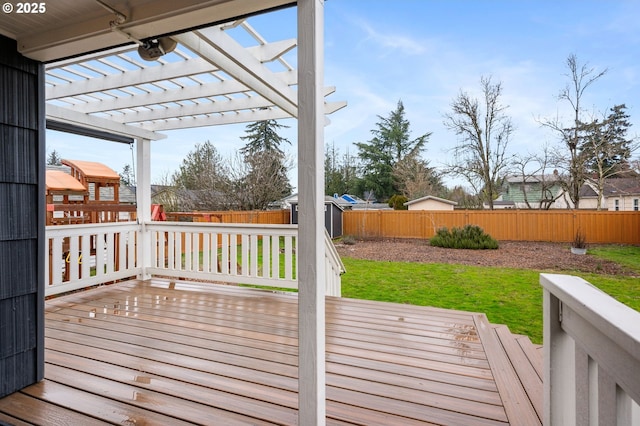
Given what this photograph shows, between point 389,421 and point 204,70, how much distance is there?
263 cm

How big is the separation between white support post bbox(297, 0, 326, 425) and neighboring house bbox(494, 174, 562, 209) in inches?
508

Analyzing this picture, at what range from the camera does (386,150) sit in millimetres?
19047

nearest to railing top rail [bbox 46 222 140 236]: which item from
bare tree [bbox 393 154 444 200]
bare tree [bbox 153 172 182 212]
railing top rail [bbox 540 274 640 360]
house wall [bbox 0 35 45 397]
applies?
house wall [bbox 0 35 45 397]

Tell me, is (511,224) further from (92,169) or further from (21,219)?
(21,219)

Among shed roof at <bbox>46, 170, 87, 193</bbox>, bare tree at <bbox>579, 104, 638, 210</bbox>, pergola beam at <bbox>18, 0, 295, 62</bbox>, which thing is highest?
bare tree at <bbox>579, 104, 638, 210</bbox>

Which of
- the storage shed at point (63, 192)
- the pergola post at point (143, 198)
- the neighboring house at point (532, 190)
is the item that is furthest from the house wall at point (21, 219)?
the neighboring house at point (532, 190)

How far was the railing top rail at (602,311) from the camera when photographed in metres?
→ 0.57

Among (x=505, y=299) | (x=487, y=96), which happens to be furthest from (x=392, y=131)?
(x=505, y=299)

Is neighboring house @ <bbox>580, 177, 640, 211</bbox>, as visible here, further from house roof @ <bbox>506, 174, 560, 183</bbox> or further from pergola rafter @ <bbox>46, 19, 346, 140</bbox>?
pergola rafter @ <bbox>46, 19, 346, 140</bbox>

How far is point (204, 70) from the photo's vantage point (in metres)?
2.69

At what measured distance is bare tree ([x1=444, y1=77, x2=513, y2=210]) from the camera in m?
12.5

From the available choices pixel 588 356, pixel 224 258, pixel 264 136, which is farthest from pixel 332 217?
pixel 588 356

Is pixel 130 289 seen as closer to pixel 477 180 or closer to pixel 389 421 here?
pixel 389 421

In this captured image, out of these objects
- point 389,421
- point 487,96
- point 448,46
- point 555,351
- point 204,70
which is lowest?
Answer: point 389,421
